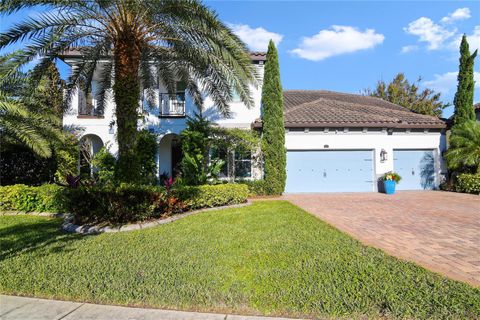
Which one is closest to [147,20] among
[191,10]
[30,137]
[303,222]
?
[191,10]

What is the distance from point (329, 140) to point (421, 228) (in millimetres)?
9120

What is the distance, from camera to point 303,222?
785 cm

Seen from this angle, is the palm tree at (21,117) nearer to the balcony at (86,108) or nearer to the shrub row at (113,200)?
the shrub row at (113,200)

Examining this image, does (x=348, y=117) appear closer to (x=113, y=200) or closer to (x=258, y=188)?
(x=258, y=188)

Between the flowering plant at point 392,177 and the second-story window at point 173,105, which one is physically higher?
the second-story window at point 173,105

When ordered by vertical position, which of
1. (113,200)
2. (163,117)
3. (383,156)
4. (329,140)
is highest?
(163,117)

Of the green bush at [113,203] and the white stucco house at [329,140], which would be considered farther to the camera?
the white stucco house at [329,140]

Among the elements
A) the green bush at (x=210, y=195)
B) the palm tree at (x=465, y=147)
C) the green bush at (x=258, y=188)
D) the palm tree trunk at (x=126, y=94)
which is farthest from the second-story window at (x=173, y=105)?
the palm tree at (x=465, y=147)

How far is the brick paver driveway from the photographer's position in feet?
15.9

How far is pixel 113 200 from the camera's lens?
768cm

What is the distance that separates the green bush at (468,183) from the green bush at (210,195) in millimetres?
12121

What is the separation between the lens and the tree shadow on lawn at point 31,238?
5.62 metres

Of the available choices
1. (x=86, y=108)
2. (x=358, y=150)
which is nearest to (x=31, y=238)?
(x=86, y=108)

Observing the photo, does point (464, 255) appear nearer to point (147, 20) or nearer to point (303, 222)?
point (303, 222)
